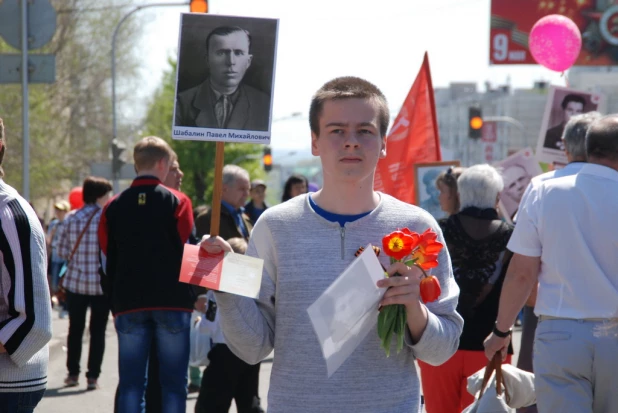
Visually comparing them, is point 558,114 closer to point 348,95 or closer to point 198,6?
point 198,6

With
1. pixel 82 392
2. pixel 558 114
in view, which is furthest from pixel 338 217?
pixel 82 392

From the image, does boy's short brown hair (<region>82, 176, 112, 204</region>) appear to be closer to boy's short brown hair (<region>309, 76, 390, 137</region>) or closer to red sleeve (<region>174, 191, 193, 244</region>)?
red sleeve (<region>174, 191, 193, 244</region>)

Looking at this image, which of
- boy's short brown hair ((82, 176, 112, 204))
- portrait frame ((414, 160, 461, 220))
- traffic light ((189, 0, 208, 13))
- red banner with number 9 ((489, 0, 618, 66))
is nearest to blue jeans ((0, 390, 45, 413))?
portrait frame ((414, 160, 461, 220))

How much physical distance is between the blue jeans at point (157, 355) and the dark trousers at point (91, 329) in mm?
3113

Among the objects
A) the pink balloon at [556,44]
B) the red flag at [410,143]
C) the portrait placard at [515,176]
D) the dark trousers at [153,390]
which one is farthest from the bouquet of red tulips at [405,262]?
the pink balloon at [556,44]

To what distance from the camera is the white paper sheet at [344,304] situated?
3.00 m

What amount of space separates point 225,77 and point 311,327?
109 cm

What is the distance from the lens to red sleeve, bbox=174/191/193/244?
6.68 meters

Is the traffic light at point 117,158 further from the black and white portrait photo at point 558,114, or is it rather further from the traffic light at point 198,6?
the black and white portrait photo at point 558,114

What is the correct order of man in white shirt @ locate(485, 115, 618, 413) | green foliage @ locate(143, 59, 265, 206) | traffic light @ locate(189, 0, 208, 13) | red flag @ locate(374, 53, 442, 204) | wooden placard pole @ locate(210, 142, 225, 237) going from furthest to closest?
green foliage @ locate(143, 59, 265, 206), traffic light @ locate(189, 0, 208, 13), red flag @ locate(374, 53, 442, 204), man in white shirt @ locate(485, 115, 618, 413), wooden placard pole @ locate(210, 142, 225, 237)

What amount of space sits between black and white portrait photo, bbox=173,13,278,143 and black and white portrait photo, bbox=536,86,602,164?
218 inches

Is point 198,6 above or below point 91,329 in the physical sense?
above

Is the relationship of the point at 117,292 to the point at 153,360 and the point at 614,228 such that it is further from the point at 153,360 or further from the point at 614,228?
the point at 614,228

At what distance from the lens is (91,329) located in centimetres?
968
